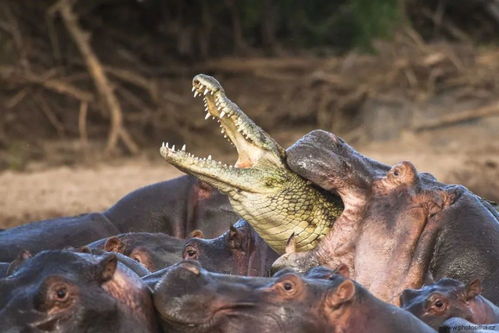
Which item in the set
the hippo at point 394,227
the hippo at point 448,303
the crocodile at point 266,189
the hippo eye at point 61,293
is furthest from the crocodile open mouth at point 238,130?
A: the hippo eye at point 61,293

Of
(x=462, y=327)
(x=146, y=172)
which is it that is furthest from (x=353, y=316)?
Answer: (x=146, y=172)

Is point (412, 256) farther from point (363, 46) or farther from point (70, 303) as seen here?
point (363, 46)

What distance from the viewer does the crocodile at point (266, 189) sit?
4.89m

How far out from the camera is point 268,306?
3.53m

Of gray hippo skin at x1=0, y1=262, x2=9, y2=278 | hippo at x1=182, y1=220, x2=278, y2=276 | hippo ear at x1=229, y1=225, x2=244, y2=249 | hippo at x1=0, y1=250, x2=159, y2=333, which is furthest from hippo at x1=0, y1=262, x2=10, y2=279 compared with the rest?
hippo ear at x1=229, y1=225, x2=244, y2=249

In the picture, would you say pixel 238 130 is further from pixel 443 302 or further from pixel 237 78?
pixel 237 78

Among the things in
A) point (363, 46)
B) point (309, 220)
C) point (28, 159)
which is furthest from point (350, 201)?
point (363, 46)

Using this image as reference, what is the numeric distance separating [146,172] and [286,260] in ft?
26.5

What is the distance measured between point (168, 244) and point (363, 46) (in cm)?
1004

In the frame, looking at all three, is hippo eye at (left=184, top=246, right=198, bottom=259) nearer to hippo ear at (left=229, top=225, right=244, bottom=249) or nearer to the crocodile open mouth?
hippo ear at (left=229, top=225, right=244, bottom=249)

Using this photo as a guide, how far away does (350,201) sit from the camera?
4.80m

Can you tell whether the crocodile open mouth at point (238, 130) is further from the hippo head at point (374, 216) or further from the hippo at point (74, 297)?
the hippo at point (74, 297)

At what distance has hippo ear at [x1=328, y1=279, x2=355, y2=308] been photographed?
356cm

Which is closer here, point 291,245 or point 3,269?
point 3,269
